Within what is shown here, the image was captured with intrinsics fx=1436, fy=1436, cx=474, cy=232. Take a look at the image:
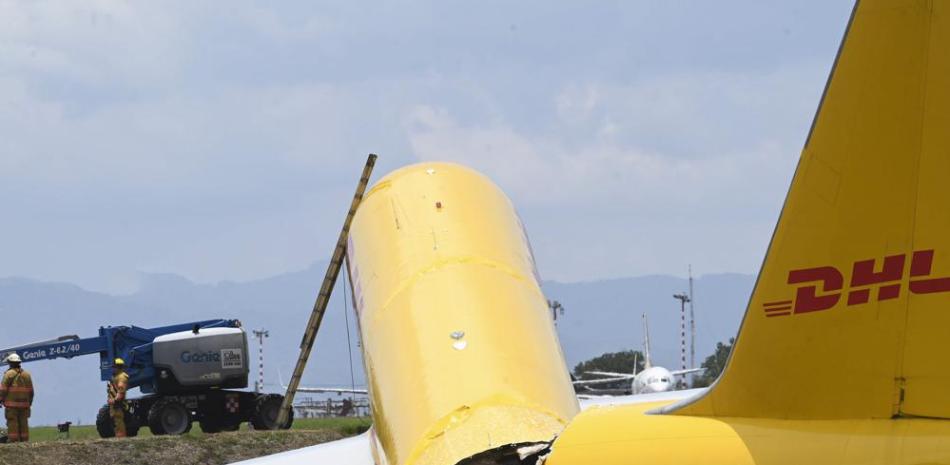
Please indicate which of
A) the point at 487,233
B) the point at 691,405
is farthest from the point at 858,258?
the point at 487,233

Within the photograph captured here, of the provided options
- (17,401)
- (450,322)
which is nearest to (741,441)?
(450,322)

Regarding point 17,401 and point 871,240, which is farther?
point 17,401

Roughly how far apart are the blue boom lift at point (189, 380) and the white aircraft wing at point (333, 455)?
52.2ft

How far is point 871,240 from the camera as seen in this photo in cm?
781

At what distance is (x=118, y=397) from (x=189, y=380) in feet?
6.20

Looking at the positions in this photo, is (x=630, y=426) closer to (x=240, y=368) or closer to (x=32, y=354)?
(x=240, y=368)

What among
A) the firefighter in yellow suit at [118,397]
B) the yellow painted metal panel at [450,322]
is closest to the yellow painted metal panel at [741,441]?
the yellow painted metal panel at [450,322]

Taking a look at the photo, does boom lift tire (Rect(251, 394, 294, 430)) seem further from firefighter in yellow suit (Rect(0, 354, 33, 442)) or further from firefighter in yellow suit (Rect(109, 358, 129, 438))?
firefighter in yellow suit (Rect(0, 354, 33, 442))

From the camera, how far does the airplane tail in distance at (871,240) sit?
7570 millimetres

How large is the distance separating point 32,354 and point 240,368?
6.06 metres

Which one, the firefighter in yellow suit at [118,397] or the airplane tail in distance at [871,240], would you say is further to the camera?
the firefighter in yellow suit at [118,397]

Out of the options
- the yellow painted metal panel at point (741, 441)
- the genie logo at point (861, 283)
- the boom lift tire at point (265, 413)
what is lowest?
the boom lift tire at point (265, 413)

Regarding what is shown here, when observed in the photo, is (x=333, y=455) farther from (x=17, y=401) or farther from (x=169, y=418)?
(x=169, y=418)

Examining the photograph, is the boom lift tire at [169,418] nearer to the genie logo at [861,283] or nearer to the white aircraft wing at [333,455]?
the white aircraft wing at [333,455]
